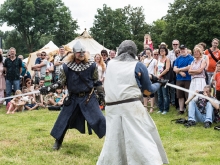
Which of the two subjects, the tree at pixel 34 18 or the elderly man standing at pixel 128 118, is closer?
the elderly man standing at pixel 128 118

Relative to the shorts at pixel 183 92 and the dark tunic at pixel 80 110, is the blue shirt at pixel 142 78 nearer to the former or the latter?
the dark tunic at pixel 80 110

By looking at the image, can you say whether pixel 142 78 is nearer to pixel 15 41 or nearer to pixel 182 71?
pixel 182 71

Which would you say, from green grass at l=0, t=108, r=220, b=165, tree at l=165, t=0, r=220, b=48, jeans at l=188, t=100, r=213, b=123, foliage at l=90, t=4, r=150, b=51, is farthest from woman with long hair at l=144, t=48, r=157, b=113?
foliage at l=90, t=4, r=150, b=51

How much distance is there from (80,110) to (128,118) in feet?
6.01

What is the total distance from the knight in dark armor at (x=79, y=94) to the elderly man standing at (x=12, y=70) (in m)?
5.64

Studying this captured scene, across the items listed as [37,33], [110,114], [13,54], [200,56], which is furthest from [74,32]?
[110,114]

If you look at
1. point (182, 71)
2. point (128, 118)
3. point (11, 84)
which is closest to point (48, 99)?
point (11, 84)

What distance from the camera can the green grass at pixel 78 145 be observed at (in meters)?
5.48

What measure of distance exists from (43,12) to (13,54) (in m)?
40.4

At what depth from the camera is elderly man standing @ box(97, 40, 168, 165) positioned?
4.21m

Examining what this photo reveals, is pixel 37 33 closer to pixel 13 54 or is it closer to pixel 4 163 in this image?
pixel 13 54

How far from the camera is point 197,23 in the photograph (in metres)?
43.9

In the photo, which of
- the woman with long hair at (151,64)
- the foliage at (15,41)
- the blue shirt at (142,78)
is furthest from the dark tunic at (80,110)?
the foliage at (15,41)

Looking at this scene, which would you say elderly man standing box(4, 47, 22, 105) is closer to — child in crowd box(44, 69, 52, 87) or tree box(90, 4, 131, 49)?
child in crowd box(44, 69, 52, 87)
